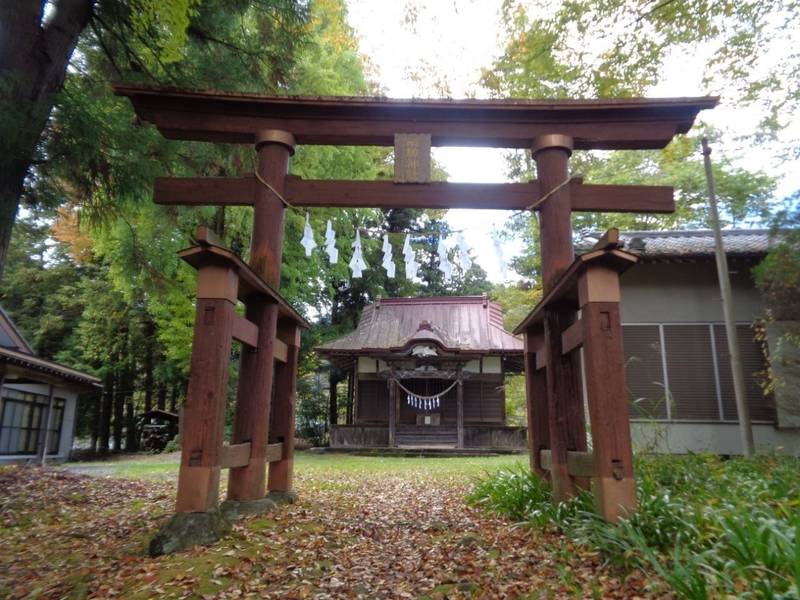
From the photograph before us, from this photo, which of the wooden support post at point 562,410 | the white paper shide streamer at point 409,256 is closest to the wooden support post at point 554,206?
the wooden support post at point 562,410

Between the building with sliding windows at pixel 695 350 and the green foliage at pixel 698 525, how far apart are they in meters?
3.63

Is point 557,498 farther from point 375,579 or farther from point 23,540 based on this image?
point 23,540

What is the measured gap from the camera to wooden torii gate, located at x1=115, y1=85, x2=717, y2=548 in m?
5.31

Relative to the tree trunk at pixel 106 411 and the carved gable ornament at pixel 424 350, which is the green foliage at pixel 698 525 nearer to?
the carved gable ornament at pixel 424 350

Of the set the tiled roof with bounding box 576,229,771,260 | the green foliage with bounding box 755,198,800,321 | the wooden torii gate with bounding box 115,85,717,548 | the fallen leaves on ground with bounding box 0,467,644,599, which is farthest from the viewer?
the tiled roof with bounding box 576,229,771,260

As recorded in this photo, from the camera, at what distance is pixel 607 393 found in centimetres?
401

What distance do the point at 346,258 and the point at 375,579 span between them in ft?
46.6

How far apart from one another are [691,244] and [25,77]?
1052 cm

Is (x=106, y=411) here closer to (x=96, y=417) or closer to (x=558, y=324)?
(x=96, y=417)

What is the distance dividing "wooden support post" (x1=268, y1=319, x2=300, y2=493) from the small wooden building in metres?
10.4

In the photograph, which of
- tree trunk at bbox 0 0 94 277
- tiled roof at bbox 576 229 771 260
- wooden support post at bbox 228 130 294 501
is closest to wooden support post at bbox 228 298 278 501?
wooden support post at bbox 228 130 294 501

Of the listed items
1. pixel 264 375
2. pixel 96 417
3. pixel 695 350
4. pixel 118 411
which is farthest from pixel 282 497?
pixel 96 417

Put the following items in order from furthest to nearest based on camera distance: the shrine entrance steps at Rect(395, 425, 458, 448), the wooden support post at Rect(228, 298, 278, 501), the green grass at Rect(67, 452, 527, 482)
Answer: the shrine entrance steps at Rect(395, 425, 458, 448) → the green grass at Rect(67, 452, 527, 482) → the wooden support post at Rect(228, 298, 278, 501)

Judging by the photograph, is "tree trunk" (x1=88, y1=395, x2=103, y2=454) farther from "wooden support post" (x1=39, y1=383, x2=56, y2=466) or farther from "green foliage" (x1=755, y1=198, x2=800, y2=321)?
"green foliage" (x1=755, y1=198, x2=800, y2=321)
